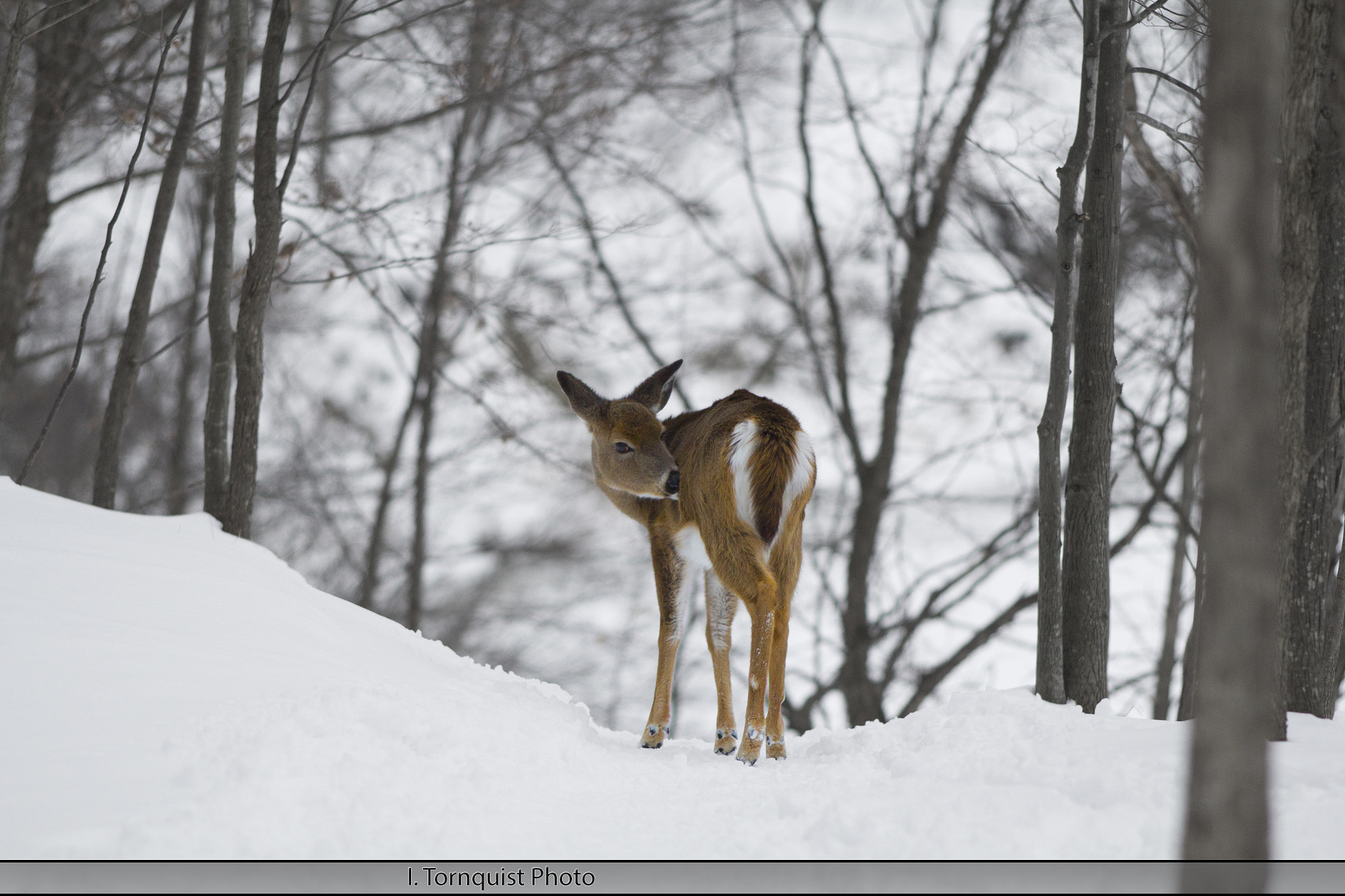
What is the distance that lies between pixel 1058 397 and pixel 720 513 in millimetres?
1884

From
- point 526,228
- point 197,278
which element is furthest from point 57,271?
point 526,228

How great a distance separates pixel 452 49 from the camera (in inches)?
461

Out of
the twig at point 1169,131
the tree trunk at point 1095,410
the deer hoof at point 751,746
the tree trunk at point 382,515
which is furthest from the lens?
the tree trunk at point 382,515

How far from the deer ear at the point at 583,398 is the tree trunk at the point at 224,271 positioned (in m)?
2.34

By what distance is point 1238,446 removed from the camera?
2654 millimetres

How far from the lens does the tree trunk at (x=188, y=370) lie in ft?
49.8

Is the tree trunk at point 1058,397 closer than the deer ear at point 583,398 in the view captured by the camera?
Yes

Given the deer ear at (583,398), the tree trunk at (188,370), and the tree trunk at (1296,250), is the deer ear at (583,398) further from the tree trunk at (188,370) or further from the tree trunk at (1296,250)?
the tree trunk at (188,370)

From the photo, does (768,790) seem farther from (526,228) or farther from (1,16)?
(526,228)

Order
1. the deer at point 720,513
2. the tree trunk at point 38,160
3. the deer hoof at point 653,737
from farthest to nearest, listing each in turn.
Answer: the tree trunk at point 38,160 → the deer hoof at point 653,737 → the deer at point 720,513

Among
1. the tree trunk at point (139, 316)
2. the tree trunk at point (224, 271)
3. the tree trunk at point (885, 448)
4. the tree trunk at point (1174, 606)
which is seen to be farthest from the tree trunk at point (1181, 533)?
the tree trunk at point (139, 316)

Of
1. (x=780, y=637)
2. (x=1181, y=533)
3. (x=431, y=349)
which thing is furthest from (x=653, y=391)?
(x=431, y=349)

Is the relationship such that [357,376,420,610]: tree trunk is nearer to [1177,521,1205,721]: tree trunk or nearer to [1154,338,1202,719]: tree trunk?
[1154,338,1202,719]: tree trunk

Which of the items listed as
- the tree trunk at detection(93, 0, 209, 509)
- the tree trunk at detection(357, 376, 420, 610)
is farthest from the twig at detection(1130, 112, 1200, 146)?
the tree trunk at detection(357, 376, 420, 610)
